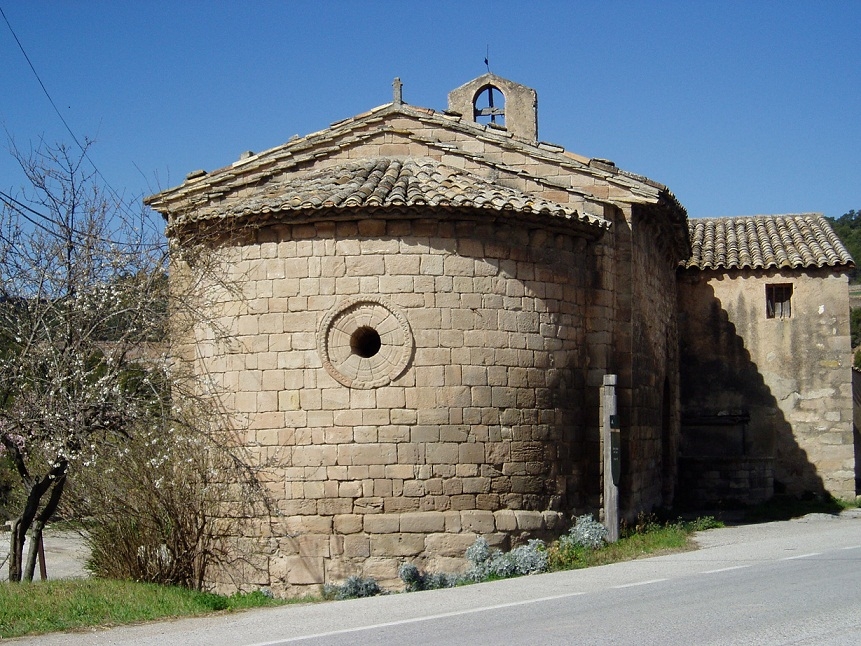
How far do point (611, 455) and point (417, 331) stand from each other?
2.80 meters

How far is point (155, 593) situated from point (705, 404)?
12.1m

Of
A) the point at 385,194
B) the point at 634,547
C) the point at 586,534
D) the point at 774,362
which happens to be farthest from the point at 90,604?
the point at 774,362

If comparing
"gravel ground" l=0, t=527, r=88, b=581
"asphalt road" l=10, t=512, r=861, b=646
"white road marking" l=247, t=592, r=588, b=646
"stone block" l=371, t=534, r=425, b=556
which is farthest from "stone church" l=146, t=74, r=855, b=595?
"gravel ground" l=0, t=527, r=88, b=581

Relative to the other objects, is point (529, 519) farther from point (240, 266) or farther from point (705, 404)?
point (705, 404)

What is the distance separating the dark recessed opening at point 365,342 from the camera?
11727mm

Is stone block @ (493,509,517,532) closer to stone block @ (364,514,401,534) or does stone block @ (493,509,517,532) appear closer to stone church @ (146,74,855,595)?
stone church @ (146,74,855,595)

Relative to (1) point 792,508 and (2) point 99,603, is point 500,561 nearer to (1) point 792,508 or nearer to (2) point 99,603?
(2) point 99,603

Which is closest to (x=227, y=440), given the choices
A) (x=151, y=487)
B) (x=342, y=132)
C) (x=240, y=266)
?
(x=151, y=487)

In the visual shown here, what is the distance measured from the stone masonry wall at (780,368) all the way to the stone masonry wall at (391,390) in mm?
7628

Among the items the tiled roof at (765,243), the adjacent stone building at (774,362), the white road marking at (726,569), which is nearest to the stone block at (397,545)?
the white road marking at (726,569)

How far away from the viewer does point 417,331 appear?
38.3ft

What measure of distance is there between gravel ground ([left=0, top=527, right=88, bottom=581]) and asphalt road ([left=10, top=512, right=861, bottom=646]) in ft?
30.1

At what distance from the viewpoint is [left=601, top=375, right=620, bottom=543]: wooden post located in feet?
40.2

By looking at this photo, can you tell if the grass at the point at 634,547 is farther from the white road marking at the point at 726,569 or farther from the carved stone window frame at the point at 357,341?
the carved stone window frame at the point at 357,341
